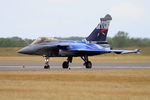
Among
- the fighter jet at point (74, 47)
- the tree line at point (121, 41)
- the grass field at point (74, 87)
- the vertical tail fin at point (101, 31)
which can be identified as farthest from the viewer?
the tree line at point (121, 41)

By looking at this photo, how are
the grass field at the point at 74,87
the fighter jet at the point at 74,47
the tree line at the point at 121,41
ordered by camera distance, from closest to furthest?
the grass field at the point at 74,87
the fighter jet at the point at 74,47
the tree line at the point at 121,41

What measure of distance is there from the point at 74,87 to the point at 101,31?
19.6 m

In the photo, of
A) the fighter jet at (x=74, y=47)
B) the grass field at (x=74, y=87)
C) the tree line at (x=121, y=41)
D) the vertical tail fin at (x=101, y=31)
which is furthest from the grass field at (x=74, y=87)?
the tree line at (x=121, y=41)

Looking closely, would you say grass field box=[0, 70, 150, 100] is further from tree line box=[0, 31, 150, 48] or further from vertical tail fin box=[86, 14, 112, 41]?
tree line box=[0, 31, 150, 48]

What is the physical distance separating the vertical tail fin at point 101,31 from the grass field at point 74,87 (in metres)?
13.4

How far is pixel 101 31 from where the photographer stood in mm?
41000

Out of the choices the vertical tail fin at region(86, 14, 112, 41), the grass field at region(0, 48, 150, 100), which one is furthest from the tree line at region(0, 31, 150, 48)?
the grass field at region(0, 48, 150, 100)

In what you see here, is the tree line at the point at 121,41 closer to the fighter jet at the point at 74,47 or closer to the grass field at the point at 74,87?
the fighter jet at the point at 74,47

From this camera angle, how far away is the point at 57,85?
2248 cm

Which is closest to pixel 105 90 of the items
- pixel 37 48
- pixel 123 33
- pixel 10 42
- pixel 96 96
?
pixel 96 96

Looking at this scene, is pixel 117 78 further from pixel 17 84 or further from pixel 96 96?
pixel 96 96

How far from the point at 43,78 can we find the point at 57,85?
12.7 feet

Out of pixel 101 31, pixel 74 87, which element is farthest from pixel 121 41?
pixel 74 87

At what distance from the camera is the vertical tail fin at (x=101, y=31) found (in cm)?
4062
